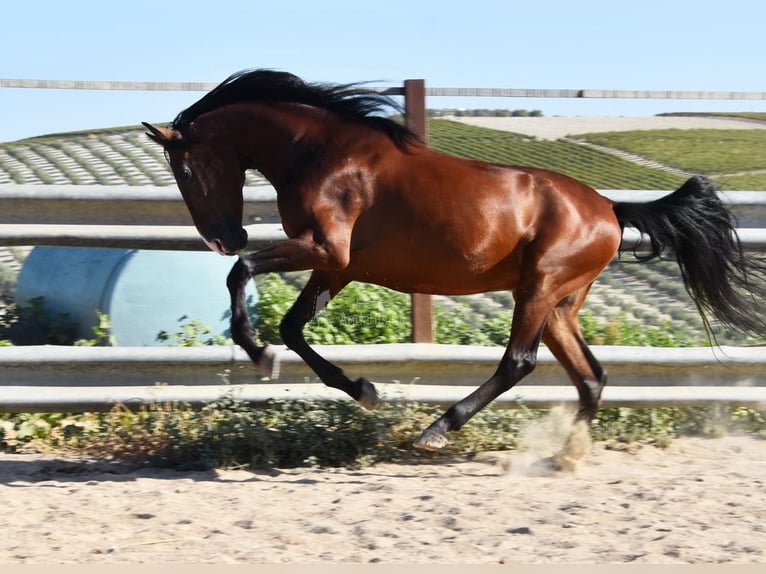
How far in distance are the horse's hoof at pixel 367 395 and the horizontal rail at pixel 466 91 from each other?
161 cm

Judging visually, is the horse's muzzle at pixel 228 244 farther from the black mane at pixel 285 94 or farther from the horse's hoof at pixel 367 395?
the horse's hoof at pixel 367 395

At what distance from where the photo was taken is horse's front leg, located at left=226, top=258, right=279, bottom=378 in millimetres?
5117

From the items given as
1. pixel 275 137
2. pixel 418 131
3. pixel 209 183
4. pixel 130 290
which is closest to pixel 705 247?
pixel 418 131

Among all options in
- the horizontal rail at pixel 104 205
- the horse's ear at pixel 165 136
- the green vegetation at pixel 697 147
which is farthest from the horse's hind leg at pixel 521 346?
the green vegetation at pixel 697 147

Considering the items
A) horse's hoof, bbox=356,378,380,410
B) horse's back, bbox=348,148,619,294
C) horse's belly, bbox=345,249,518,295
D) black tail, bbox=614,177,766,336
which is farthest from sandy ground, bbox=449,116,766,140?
horse's hoof, bbox=356,378,380,410

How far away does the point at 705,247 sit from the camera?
5.86 meters

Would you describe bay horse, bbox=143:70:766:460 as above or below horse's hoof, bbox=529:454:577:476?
above

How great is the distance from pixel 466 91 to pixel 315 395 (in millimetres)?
1953

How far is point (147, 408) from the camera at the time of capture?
5.68 metres

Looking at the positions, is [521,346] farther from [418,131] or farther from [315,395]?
[418,131]

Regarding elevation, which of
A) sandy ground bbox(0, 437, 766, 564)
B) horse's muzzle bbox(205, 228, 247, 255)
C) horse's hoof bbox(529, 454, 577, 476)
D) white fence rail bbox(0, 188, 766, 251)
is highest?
white fence rail bbox(0, 188, 766, 251)

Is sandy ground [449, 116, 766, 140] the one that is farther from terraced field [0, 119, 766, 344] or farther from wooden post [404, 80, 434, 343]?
wooden post [404, 80, 434, 343]

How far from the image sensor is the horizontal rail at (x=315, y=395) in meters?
5.62

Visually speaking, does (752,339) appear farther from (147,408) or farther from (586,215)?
(147,408)
